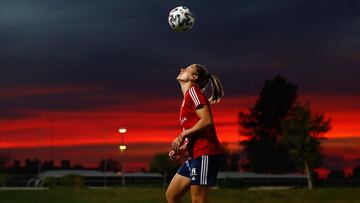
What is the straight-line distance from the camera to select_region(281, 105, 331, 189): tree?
237 feet

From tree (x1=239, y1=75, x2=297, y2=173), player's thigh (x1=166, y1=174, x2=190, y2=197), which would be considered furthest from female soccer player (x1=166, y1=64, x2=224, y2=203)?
tree (x1=239, y1=75, x2=297, y2=173)

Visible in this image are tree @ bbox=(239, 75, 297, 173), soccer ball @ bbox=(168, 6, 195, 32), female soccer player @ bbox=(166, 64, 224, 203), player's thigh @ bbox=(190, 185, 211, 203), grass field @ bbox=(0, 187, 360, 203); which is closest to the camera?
female soccer player @ bbox=(166, 64, 224, 203)

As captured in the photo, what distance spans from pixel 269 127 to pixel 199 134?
104 metres

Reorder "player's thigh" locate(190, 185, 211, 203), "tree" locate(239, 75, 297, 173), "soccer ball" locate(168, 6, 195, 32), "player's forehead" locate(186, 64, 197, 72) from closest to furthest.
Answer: "player's thigh" locate(190, 185, 211, 203)
"player's forehead" locate(186, 64, 197, 72)
"soccer ball" locate(168, 6, 195, 32)
"tree" locate(239, 75, 297, 173)

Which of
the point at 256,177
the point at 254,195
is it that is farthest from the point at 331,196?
the point at 256,177

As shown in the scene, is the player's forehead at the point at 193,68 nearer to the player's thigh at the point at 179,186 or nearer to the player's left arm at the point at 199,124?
the player's left arm at the point at 199,124

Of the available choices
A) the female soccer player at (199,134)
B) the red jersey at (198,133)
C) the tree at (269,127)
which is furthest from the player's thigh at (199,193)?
the tree at (269,127)

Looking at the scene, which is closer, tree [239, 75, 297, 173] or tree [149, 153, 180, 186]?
tree [149, 153, 180, 186]

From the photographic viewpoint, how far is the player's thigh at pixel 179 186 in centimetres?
1125

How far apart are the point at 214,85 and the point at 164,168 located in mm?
66516

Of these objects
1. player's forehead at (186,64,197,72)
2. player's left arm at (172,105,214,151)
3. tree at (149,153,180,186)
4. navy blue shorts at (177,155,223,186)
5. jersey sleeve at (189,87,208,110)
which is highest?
tree at (149,153,180,186)

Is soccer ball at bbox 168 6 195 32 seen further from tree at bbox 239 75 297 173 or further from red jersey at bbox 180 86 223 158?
tree at bbox 239 75 297 173

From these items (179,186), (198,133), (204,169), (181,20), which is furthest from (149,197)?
(198,133)

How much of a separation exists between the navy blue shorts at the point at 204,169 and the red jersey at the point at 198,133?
80 millimetres
